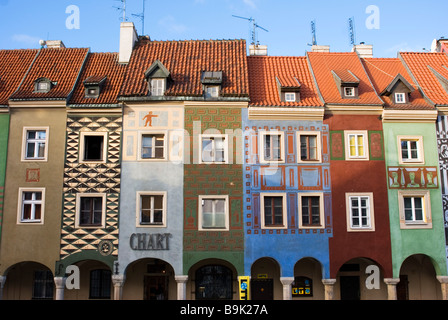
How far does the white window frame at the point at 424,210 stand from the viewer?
21609 millimetres

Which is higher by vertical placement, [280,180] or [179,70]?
[179,70]

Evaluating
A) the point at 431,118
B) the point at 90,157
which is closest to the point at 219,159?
the point at 90,157

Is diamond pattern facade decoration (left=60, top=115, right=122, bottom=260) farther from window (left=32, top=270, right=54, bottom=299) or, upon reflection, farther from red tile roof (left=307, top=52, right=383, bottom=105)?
red tile roof (left=307, top=52, right=383, bottom=105)

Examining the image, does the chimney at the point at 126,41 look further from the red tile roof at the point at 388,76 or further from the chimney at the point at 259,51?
the red tile roof at the point at 388,76

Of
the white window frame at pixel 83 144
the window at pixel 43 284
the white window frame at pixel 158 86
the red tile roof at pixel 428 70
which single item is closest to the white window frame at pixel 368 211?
the red tile roof at pixel 428 70

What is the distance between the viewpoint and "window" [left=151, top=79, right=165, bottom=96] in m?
22.8

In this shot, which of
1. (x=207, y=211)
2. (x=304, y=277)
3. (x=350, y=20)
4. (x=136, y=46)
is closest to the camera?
(x=207, y=211)

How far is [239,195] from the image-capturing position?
21656 millimetres

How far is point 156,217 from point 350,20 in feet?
60.6

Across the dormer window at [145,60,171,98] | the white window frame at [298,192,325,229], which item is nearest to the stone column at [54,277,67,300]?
the dormer window at [145,60,171,98]

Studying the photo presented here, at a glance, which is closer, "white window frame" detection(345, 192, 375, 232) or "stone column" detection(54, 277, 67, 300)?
"stone column" detection(54, 277, 67, 300)

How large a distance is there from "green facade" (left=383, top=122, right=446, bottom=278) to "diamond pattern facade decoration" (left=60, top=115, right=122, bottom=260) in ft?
42.2

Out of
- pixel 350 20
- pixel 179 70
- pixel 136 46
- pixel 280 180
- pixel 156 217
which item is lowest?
pixel 156 217
